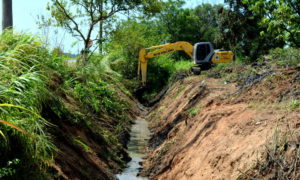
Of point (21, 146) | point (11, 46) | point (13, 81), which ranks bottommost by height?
point (21, 146)

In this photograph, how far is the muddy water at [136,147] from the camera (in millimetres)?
8781

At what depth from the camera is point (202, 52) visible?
20781 mm

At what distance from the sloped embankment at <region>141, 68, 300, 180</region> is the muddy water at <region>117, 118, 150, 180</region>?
0.31 metres

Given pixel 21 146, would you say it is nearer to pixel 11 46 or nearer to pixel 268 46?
pixel 11 46

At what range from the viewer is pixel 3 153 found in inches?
179

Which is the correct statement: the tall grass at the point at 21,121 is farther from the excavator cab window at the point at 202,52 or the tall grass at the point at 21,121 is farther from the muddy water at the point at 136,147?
the excavator cab window at the point at 202,52

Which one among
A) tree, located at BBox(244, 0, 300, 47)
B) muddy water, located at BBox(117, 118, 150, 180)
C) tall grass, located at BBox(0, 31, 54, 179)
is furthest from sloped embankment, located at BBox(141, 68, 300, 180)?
tree, located at BBox(244, 0, 300, 47)

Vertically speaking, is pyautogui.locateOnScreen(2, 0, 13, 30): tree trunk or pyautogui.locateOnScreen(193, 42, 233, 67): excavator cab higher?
pyautogui.locateOnScreen(2, 0, 13, 30): tree trunk

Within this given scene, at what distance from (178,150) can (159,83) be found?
61.6ft

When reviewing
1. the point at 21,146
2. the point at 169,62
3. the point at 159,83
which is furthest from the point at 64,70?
the point at 169,62

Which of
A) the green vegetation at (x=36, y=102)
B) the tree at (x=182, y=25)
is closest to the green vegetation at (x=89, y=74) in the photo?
the green vegetation at (x=36, y=102)

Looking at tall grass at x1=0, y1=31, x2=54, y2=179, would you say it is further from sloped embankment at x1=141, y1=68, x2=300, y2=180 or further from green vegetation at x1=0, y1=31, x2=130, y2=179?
sloped embankment at x1=141, y1=68, x2=300, y2=180

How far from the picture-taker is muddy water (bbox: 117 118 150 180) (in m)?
8.78

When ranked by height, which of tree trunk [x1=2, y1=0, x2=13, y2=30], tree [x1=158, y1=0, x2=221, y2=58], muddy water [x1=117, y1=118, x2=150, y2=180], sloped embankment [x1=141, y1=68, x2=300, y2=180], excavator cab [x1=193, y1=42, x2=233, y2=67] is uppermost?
tree [x1=158, y1=0, x2=221, y2=58]
